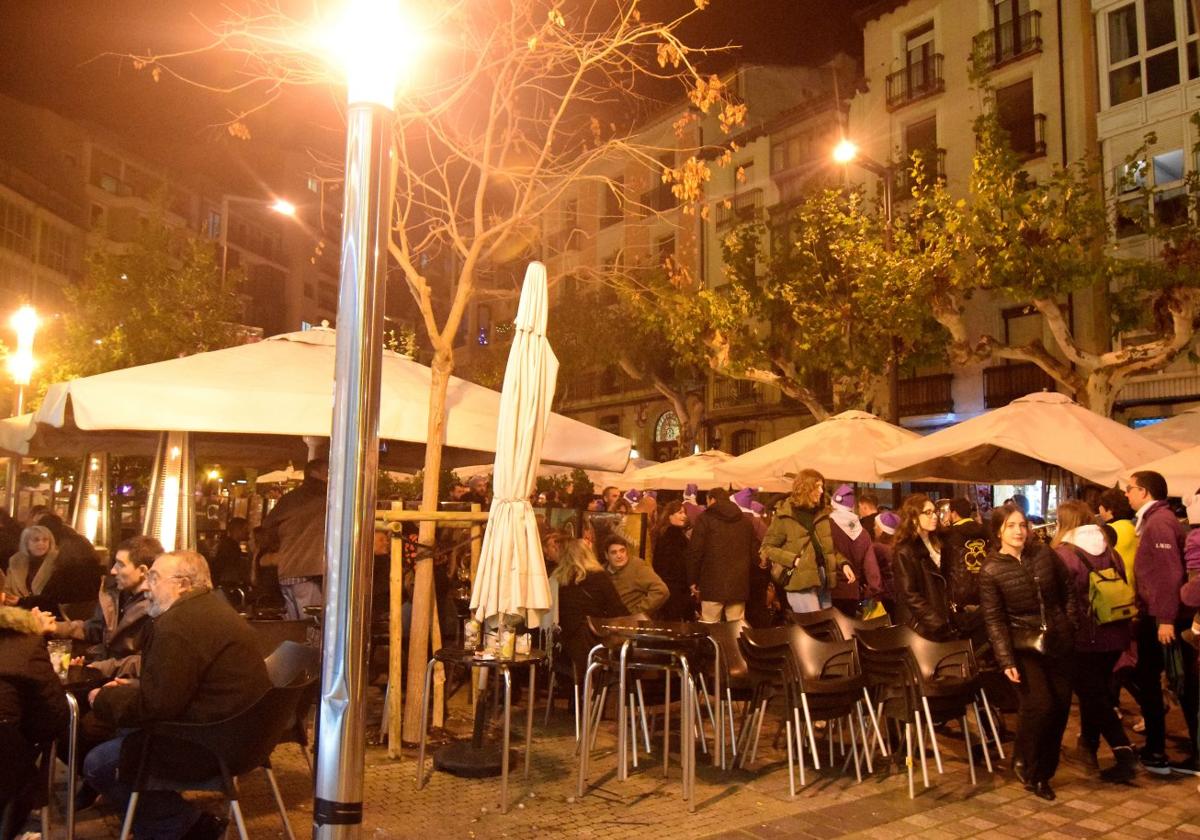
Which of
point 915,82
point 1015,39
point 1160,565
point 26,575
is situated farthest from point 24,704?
point 915,82

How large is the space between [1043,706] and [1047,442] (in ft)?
12.4

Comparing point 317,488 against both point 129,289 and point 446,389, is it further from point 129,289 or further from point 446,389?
point 129,289

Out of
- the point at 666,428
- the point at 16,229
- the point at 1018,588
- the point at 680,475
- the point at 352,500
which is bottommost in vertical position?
the point at 1018,588

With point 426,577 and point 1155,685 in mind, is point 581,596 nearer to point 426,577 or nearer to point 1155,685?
point 426,577

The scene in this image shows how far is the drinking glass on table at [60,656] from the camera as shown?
5.12m

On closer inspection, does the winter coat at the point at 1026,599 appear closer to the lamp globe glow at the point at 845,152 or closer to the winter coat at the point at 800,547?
the winter coat at the point at 800,547

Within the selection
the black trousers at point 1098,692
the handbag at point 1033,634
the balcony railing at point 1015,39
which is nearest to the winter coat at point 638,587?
the handbag at point 1033,634

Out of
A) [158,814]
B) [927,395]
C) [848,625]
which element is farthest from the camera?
[927,395]

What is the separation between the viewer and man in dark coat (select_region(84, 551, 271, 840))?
167 inches

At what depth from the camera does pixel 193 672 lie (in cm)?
431

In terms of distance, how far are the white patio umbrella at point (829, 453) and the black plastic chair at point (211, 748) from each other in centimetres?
804

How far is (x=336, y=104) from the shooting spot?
912 cm

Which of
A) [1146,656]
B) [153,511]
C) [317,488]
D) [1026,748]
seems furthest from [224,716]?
[1146,656]

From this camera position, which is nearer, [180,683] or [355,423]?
[355,423]
